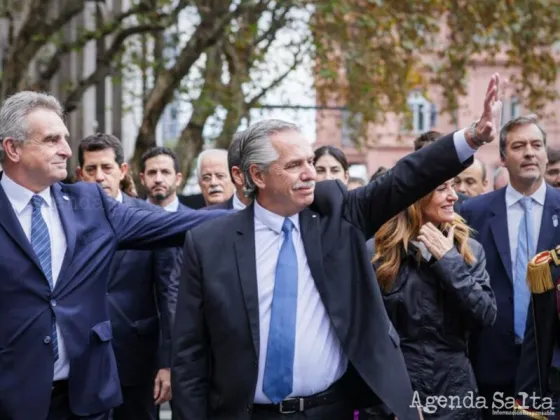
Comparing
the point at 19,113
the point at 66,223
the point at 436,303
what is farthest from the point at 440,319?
the point at 19,113

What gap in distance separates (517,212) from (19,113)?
3.65m

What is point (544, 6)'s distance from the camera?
61.8ft

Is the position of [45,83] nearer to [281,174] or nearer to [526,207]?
[526,207]

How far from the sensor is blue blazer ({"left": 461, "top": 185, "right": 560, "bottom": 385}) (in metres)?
7.73

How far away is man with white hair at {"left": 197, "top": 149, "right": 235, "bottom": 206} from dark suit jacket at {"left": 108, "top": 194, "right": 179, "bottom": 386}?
209 centimetres

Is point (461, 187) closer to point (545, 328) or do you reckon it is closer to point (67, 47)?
point (545, 328)

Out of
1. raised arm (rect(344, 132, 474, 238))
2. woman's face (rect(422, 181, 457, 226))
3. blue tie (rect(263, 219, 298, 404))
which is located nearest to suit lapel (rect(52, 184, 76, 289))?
blue tie (rect(263, 219, 298, 404))

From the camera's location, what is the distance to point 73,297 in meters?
5.74

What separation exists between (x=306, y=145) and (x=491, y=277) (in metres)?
2.89

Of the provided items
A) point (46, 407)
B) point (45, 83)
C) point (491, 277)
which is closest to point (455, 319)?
point (491, 277)

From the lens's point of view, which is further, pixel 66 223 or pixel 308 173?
pixel 66 223

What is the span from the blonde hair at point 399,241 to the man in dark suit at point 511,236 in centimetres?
93

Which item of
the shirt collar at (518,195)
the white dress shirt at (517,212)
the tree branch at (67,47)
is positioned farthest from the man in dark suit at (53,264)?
the tree branch at (67,47)

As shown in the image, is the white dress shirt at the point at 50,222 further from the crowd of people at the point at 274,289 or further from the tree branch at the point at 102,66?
the tree branch at the point at 102,66
